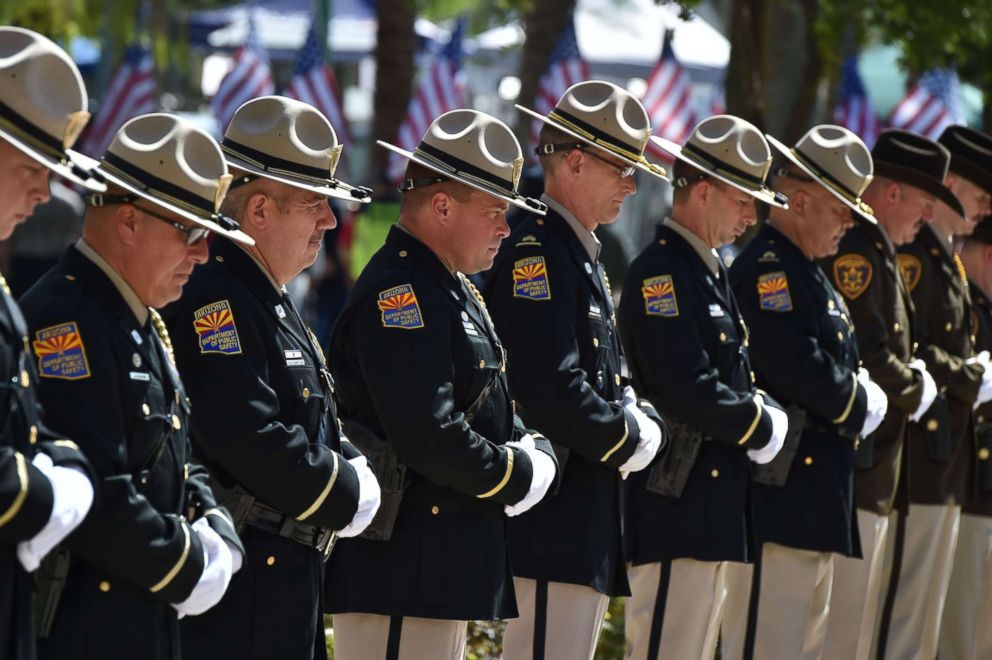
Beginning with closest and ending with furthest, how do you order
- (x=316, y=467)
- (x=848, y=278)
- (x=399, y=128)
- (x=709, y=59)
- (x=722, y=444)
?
(x=316, y=467)
(x=722, y=444)
(x=848, y=278)
(x=399, y=128)
(x=709, y=59)

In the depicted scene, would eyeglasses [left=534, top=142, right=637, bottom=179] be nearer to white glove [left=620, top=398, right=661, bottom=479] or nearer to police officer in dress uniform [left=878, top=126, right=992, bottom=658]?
white glove [left=620, top=398, right=661, bottom=479]

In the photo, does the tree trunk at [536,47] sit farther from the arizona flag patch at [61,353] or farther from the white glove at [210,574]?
the arizona flag patch at [61,353]

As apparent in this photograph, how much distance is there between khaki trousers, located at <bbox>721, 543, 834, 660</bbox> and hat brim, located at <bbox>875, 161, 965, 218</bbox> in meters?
1.88

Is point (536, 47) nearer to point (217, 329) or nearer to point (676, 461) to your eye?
point (676, 461)

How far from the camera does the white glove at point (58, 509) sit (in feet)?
11.2

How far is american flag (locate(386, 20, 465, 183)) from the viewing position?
18.0 meters

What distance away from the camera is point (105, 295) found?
3.87m

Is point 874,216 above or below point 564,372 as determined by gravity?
above

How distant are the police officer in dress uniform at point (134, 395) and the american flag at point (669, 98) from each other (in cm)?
1484

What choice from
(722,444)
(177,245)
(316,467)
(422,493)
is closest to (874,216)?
(722,444)

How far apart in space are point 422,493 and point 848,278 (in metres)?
2.96

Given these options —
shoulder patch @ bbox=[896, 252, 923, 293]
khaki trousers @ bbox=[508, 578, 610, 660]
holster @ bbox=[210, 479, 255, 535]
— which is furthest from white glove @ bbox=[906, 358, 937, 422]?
holster @ bbox=[210, 479, 255, 535]

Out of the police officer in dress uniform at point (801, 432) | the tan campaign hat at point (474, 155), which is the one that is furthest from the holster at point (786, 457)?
the tan campaign hat at point (474, 155)

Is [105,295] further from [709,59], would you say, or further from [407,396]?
[709,59]
